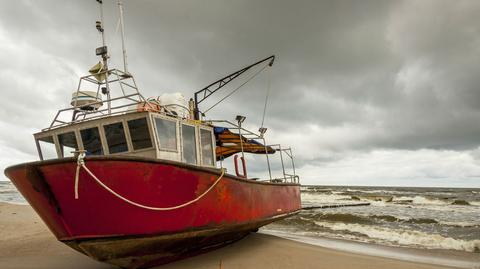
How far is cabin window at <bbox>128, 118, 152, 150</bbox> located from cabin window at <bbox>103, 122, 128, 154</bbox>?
168mm

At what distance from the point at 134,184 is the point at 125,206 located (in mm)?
353

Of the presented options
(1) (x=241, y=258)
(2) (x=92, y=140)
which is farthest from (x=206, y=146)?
(1) (x=241, y=258)

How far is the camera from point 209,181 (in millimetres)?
5992

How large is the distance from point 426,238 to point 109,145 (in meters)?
11.2

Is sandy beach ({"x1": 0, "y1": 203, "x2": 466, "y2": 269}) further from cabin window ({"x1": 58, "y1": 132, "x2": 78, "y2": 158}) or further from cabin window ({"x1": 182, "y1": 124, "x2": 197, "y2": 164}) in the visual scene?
cabin window ({"x1": 58, "y1": 132, "x2": 78, "y2": 158})

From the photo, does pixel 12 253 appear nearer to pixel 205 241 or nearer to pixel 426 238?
pixel 205 241

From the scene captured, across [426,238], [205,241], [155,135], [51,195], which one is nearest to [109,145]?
[155,135]

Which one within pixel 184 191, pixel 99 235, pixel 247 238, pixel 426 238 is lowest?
pixel 426 238

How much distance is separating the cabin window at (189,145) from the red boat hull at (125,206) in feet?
3.24

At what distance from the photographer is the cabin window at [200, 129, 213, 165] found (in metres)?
7.38

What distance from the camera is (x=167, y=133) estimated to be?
6.35 meters

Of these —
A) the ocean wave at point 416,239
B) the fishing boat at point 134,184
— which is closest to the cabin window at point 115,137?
the fishing boat at point 134,184

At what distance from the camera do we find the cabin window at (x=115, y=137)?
6102 millimetres

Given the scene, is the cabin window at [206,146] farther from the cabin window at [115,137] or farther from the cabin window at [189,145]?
the cabin window at [115,137]
